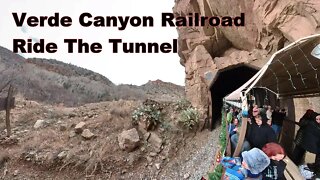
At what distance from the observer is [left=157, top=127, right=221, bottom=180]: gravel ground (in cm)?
1062

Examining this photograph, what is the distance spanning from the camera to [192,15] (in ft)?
49.0

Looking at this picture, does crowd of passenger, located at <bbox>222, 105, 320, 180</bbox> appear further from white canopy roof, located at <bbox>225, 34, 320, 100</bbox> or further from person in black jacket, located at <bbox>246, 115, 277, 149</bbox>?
white canopy roof, located at <bbox>225, 34, 320, 100</bbox>

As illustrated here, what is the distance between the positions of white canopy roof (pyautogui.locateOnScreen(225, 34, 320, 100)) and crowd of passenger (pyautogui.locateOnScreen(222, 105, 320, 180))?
584 millimetres

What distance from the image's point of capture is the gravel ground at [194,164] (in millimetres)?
10617

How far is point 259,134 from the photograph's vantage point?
5059 mm

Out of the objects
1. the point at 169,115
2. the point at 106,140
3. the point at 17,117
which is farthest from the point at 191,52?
the point at 17,117

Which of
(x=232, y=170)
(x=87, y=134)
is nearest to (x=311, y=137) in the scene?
(x=232, y=170)

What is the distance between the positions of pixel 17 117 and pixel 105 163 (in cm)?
569

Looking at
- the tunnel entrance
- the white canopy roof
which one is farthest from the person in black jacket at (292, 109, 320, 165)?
the tunnel entrance

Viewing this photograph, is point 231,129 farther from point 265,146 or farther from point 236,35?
point 236,35

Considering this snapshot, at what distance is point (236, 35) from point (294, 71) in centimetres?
695

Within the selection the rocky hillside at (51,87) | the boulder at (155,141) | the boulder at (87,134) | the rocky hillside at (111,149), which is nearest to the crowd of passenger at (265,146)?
the rocky hillside at (111,149)

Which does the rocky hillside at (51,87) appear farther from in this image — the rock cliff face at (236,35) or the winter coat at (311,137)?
the winter coat at (311,137)

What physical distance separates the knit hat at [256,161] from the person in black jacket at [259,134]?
1.38 metres
